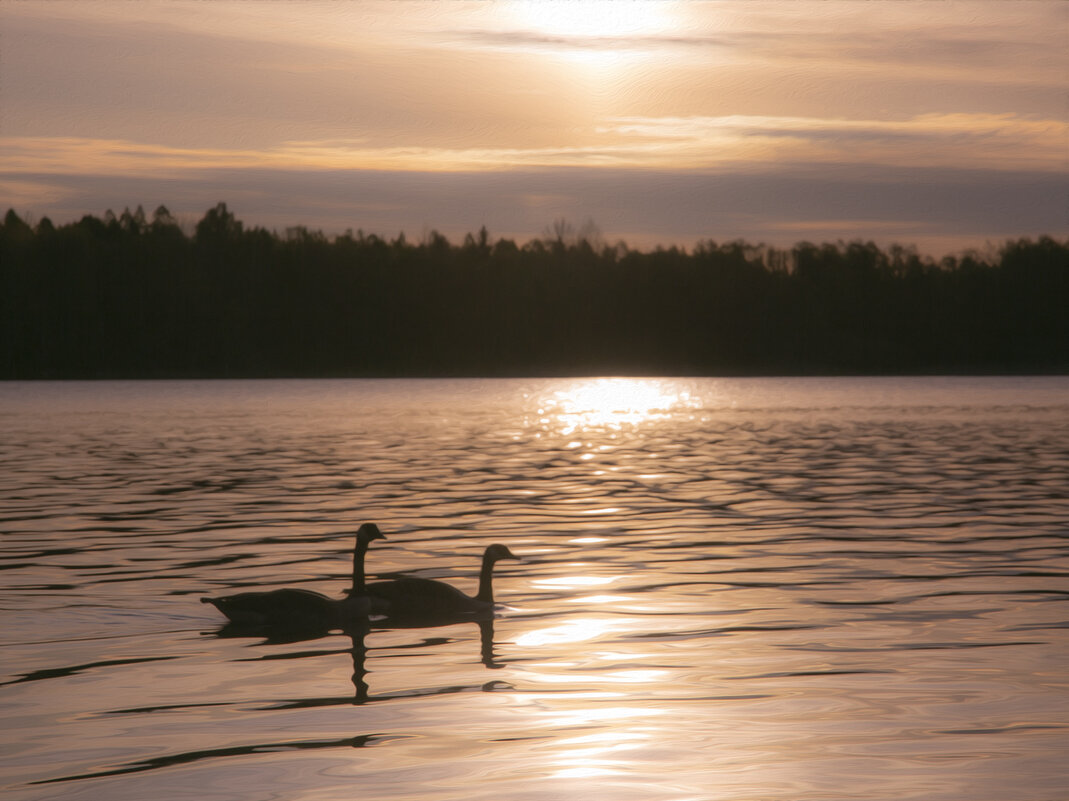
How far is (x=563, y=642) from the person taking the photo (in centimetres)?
1722

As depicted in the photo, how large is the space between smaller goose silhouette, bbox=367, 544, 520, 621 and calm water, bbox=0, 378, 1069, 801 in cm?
42

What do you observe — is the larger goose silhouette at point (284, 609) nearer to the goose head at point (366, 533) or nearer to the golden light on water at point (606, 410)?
the goose head at point (366, 533)

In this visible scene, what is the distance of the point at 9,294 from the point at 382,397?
79852 mm

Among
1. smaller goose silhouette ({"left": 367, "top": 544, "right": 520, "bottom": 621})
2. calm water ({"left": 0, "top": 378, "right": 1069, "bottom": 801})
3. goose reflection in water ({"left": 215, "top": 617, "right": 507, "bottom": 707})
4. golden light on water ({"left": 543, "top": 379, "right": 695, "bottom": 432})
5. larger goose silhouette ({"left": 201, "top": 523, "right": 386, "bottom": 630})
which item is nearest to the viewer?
calm water ({"left": 0, "top": 378, "right": 1069, "bottom": 801})

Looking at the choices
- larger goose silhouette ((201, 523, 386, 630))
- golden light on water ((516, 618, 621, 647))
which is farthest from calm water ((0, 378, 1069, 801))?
larger goose silhouette ((201, 523, 386, 630))

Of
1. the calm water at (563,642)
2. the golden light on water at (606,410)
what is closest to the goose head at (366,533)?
the calm water at (563,642)

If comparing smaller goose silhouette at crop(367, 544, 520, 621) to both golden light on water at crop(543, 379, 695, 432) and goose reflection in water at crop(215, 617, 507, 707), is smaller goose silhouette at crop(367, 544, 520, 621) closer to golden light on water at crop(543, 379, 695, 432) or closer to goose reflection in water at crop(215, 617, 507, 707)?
goose reflection in water at crop(215, 617, 507, 707)

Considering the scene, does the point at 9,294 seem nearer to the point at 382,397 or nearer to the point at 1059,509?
the point at 382,397

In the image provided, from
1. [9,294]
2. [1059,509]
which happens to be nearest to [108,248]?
[9,294]

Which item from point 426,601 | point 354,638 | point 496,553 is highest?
point 496,553

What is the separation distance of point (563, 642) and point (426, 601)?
274cm

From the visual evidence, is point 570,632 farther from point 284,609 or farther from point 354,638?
point 284,609

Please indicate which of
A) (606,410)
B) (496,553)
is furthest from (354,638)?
(606,410)

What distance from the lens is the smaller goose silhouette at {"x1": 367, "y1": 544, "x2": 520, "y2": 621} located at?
19188 mm
